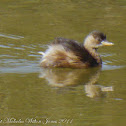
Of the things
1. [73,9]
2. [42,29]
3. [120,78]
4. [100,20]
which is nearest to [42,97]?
[120,78]

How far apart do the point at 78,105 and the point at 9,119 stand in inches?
45.7

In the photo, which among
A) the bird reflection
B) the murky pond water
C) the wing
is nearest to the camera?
the murky pond water

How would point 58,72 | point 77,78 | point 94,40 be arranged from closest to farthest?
point 77,78
point 58,72
point 94,40

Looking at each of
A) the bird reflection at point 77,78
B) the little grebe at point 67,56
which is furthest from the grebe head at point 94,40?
the bird reflection at point 77,78

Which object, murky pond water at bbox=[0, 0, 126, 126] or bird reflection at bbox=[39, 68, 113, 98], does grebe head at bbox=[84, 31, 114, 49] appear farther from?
bird reflection at bbox=[39, 68, 113, 98]

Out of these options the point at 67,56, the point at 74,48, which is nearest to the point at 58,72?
the point at 67,56

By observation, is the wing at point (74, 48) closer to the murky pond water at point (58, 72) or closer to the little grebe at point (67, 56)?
the little grebe at point (67, 56)

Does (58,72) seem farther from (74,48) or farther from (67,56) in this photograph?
(74,48)

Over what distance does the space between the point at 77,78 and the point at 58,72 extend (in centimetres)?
60

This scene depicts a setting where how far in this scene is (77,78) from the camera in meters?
9.75

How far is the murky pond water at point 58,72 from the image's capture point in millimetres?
7316

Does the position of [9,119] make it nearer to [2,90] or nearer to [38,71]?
[2,90]

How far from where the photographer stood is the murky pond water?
24.0 feet

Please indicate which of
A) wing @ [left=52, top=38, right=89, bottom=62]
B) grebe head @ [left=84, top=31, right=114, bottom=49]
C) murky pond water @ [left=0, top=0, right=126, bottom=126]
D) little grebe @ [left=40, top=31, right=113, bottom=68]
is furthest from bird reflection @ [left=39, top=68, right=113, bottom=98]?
grebe head @ [left=84, top=31, right=114, bottom=49]
